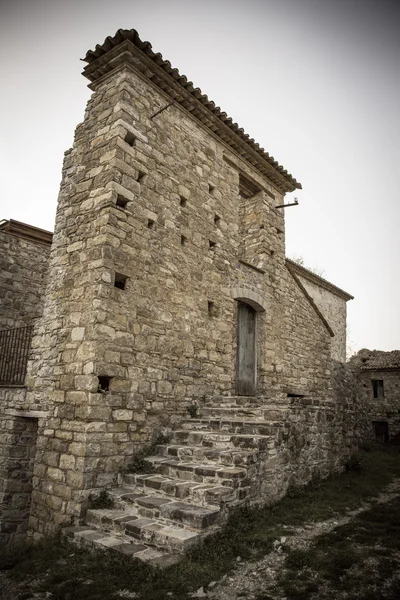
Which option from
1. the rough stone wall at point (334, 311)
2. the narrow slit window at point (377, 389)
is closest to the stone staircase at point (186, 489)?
the rough stone wall at point (334, 311)

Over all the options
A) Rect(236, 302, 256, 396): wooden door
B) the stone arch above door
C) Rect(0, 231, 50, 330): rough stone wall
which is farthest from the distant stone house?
Rect(0, 231, 50, 330): rough stone wall

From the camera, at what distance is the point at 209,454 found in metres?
5.04

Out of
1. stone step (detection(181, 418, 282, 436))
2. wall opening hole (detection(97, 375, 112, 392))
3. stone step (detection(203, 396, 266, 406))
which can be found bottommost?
stone step (detection(181, 418, 282, 436))

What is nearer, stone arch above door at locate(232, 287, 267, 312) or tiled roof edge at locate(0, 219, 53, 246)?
stone arch above door at locate(232, 287, 267, 312)

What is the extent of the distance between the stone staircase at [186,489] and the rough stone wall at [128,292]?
431mm

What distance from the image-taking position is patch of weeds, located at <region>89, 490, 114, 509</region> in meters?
4.68

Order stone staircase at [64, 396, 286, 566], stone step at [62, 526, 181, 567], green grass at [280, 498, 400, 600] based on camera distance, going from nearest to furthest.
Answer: green grass at [280, 498, 400, 600], stone step at [62, 526, 181, 567], stone staircase at [64, 396, 286, 566]

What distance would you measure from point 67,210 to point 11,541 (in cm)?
516

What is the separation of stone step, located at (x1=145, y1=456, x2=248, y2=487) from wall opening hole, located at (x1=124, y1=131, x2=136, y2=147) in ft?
16.0

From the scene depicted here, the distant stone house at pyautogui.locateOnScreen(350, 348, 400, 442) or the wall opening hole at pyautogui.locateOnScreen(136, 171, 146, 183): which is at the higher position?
the wall opening hole at pyautogui.locateOnScreen(136, 171, 146, 183)

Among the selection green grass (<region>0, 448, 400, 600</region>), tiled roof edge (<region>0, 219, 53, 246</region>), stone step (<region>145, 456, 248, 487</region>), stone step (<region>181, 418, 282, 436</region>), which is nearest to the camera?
green grass (<region>0, 448, 400, 600</region>)

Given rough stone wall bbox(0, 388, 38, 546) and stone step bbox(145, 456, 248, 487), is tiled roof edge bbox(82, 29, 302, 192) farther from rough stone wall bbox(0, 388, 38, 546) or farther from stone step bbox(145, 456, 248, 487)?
stone step bbox(145, 456, 248, 487)

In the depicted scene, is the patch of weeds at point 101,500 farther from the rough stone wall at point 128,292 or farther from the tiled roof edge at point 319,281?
the tiled roof edge at point 319,281

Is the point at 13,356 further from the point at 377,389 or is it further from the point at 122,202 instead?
the point at 377,389
